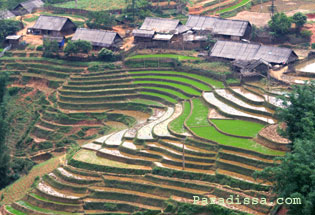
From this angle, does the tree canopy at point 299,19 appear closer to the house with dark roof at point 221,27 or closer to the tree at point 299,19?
the tree at point 299,19

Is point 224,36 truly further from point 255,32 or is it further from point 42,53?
point 42,53

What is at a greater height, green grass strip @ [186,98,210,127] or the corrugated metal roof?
the corrugated metal roof

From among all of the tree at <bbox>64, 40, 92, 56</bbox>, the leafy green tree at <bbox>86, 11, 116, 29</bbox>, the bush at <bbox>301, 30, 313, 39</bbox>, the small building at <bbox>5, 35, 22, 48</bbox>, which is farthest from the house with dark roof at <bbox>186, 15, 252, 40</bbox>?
the small building at <bbox>5, 35, 22, 48</bbox>

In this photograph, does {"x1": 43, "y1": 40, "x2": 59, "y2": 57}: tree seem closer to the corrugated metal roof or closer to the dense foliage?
the corrugated metal roof

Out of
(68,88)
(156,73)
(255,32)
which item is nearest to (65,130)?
(68,88)

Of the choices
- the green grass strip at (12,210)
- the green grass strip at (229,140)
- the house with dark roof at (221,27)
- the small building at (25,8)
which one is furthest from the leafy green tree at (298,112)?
the small building at (25,8)

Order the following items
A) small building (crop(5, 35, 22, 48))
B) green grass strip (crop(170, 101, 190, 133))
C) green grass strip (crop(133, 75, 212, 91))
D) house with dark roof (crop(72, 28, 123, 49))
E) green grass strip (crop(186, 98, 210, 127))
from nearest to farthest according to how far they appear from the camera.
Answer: green grass strip (crop(170, 101, 190, 133))
green grass strip (crop(186, 98, 210, 127))
green grass strip (crop(133, 75, 212, 91))
house with dark roof (crop(72, 28, 123, 49))
small building (crop(5, 35, 22, 48))

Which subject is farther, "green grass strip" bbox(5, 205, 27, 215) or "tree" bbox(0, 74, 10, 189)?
"tree" bbox(0, 74, 10, 189)
